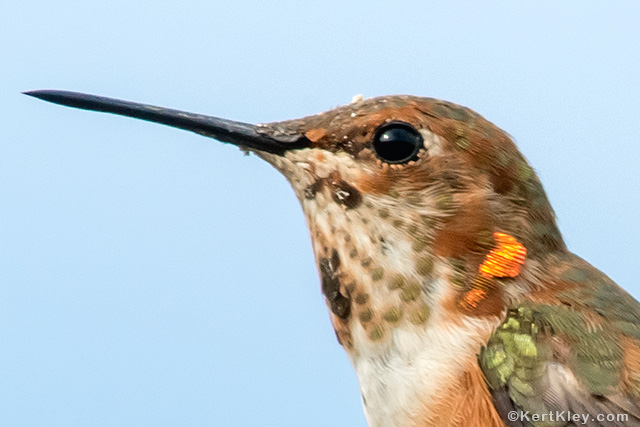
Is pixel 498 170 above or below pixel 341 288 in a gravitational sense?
above

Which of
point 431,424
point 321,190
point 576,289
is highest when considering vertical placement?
point 321,190

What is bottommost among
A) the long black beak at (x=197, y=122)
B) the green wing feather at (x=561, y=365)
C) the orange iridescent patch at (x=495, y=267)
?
the green wing feather at (x=561, y=365)

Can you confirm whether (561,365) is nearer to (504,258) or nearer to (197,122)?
(504,258)

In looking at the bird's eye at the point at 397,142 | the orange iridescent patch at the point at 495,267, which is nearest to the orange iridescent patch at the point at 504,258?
the orange iridescent patch at the point at 495,267

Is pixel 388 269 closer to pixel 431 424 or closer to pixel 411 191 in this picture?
pixel 411 191

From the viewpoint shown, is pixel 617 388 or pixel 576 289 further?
pixel 576 289

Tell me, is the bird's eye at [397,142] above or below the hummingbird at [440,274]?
above

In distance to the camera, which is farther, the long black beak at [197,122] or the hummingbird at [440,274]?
the long black beak at [197,122]

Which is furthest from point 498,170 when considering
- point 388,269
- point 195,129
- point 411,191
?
point 195,129

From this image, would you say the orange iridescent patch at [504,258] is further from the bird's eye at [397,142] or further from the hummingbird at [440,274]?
the bird's eye at [397,142]
